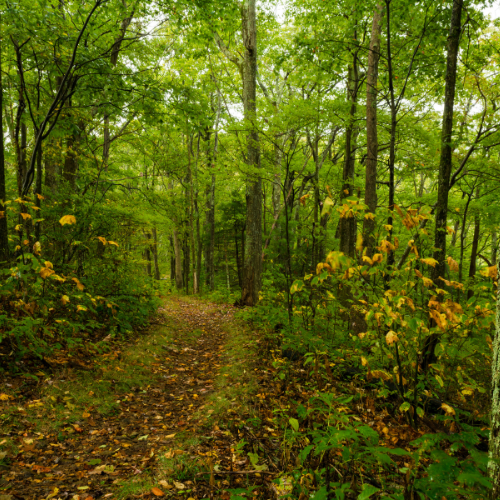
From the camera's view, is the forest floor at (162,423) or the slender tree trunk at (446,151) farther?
the slender tree trunk at (446,151)

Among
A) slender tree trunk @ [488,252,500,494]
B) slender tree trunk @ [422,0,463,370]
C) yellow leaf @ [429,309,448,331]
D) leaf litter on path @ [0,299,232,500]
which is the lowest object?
leaf litter on path @ [0,299,232,500]

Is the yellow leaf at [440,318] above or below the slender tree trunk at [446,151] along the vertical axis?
below

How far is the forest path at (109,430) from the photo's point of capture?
2.49 metres

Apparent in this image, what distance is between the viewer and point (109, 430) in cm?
349

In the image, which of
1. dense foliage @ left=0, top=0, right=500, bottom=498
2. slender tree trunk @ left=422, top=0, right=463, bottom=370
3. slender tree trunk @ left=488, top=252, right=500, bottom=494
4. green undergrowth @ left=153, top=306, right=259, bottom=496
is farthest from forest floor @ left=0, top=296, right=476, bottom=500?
slender tree trunk @ left=422, top=0, right=463, bottom=370

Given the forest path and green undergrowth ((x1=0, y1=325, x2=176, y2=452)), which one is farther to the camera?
green undergrowth ((x1=0, y1=325, x2=176, y2=452))

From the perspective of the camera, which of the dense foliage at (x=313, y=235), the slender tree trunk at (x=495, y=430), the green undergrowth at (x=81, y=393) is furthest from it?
the green undergrowth at (x=81, y=393)

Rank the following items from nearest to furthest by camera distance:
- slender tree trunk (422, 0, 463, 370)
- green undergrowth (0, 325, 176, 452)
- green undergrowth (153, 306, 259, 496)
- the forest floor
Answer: the forest floor, green undergrowth (153, 306, 259, 496), green undergrowth (0, 325, 176, 452), slender tree trunk (422, 0, 463, 370)

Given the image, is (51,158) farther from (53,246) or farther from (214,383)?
(214,383)

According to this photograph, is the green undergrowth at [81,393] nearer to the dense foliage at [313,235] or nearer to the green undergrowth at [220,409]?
the dense foliage at [313,235]

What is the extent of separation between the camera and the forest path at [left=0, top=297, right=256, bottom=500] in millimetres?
2490

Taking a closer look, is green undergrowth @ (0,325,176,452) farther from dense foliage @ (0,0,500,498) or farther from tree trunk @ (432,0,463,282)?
tree trunk @ (432,0,463,282)

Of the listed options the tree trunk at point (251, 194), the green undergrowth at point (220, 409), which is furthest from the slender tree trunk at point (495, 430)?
the tree trunk at point (251, 194)

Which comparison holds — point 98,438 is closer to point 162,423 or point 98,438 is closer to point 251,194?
point 162,423
